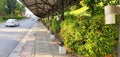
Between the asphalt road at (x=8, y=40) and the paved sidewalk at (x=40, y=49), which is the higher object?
the paved sidewalk at (x=40, y=49)

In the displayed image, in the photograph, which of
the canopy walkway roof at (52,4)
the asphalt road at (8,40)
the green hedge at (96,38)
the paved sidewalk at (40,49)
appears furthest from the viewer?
the canopy walkway roof at (52,4)

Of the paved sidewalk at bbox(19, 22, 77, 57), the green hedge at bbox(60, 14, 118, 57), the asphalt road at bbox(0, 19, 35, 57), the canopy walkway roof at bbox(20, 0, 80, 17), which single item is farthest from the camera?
the canopy walkway roof at bbox(20, 0, 80, 17)

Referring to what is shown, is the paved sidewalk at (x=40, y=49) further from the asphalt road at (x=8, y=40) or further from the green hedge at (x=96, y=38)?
the green hedge at (x=96, y=38)

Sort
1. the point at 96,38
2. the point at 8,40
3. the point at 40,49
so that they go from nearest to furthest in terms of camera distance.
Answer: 1. the point at 96,38
2. the point at 40,49
3. the point at 8,40

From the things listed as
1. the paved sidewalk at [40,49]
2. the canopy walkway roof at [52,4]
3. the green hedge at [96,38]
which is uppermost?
the canopy walkway roof at [52,4]

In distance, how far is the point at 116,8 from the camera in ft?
14.5

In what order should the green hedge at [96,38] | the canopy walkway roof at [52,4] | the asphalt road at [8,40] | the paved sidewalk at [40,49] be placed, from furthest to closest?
1. the canopy walkway roof at [52,4]
2. the asphalt road at [8,40]
3. the paved sidewalk at [40,49]
4. the green hedge at [96,38]

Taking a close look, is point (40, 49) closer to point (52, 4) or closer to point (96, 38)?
point (96, 38)

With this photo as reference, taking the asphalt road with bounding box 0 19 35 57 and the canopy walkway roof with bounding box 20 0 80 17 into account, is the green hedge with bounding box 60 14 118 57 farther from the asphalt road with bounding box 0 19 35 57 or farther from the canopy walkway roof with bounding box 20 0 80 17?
the canopy walkway roof with bounding box 20 0 80 17

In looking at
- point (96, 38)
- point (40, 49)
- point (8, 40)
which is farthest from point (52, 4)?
point (96, 38)

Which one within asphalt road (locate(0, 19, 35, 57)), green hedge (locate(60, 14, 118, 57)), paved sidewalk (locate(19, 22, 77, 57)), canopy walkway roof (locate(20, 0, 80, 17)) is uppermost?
canopy walkway roof (locate(20, 0, 80, 17))

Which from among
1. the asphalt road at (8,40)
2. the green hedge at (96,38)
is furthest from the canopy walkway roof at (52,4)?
the green hedge at (96,38)

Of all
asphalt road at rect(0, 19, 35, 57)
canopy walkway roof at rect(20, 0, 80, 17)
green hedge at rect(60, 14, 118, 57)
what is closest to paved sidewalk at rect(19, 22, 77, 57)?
asphalt road at rect(0, 19, 35, 57)

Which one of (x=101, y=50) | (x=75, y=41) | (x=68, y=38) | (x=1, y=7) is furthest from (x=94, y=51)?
(x=1, y=7)
